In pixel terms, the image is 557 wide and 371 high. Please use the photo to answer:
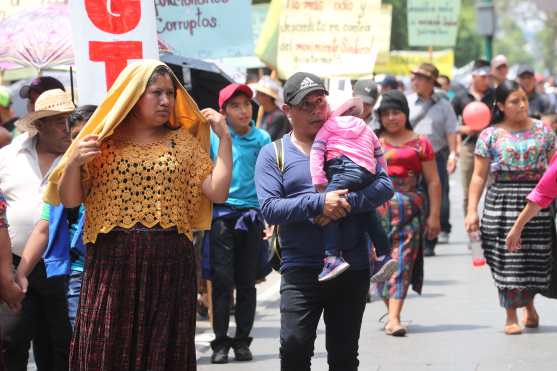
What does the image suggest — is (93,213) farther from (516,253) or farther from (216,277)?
(516,253)

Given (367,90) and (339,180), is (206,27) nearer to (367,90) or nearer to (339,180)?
(367,90)

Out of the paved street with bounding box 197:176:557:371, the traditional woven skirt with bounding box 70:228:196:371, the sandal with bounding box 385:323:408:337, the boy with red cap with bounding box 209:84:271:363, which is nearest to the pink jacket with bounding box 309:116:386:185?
the traditional woven skirt with bounding box 70:228:196:371

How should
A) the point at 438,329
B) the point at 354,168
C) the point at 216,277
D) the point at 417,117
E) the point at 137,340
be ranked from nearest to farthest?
the point at 137,340 < the point at 354,168 < the point at 216,277 < the point at 438,329 < the point at 417,117

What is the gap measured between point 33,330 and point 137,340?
53.4 inches

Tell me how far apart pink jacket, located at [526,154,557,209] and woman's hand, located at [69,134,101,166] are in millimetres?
2912

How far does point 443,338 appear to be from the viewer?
1032cm

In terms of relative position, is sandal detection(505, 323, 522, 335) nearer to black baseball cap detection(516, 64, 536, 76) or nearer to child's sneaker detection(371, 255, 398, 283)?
child's sneaker detection(371, 255, 398, 283)

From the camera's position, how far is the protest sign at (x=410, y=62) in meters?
24.8

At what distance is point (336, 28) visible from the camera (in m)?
14.4

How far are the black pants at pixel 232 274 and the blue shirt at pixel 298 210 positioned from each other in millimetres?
2764

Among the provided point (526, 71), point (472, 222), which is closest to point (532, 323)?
point (472, 222)

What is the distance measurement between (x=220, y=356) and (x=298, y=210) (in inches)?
122

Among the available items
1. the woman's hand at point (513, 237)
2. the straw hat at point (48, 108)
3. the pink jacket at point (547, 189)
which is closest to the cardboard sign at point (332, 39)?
the woman's hand at point (513, 237)

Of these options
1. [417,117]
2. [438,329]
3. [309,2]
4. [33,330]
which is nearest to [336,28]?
[309,2]
